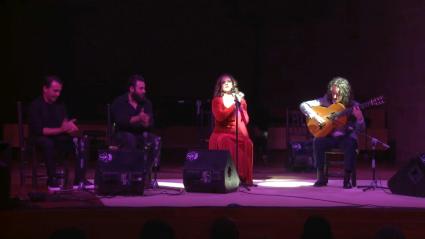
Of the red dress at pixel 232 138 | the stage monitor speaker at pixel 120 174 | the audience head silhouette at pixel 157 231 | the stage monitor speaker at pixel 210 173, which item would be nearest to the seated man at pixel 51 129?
the stage monitor speaker at pixel 120 174

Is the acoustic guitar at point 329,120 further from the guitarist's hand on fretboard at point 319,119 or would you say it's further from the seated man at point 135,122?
the seated man at point 135,122

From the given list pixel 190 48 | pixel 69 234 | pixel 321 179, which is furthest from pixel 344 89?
pixel 190 48

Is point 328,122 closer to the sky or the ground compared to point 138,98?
closer to the ground

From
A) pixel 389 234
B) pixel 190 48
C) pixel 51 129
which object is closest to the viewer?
pixel 389 234

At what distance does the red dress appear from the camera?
20.9 ft

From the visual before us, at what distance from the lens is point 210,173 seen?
576cm

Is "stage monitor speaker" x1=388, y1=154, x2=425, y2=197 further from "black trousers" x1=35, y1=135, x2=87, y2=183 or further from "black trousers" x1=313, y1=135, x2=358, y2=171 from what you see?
"black trousers" x1=35, y1=135, x2=87, y2=183

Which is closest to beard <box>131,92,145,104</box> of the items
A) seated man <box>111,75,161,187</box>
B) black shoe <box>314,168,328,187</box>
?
seated man <box>111,75,161,187</box>

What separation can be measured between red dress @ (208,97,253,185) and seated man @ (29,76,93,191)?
137 centimetres

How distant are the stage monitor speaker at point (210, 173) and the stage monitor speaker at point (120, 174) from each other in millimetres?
509

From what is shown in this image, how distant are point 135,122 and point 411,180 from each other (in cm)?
263

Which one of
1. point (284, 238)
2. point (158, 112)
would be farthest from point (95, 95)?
point (284, 238)

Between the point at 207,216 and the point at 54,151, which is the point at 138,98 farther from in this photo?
the point at 207,216

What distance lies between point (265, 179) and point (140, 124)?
65.2 inches
